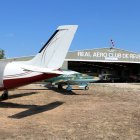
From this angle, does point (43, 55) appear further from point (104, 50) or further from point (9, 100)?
point (104, 50)

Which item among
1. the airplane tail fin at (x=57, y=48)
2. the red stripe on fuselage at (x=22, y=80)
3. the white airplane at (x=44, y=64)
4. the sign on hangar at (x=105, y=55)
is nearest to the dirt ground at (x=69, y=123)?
the red stripe on fuselage at (x=22, y=80)

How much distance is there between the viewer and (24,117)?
1566 centimetres

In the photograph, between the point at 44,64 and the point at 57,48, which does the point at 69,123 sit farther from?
the point at 57,48

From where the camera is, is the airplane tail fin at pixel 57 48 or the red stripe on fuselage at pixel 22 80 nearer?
the red stripe on fuselage at pixel 22 80

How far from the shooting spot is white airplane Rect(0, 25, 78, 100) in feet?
64.4

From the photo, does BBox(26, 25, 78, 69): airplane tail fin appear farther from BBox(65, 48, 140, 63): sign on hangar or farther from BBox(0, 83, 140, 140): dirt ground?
BBox(65, 48, 140, 63): sign on hangar

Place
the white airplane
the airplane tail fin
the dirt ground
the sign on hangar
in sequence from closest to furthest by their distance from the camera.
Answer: the dirt ground
the white airplane
the airplane tail fin
the sign on hangar

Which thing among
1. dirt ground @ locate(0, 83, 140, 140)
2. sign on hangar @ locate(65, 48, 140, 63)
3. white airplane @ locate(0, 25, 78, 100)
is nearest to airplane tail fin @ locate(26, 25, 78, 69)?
white airplane @ locate(0, 25, 78, 100)

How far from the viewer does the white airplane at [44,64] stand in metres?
19.6

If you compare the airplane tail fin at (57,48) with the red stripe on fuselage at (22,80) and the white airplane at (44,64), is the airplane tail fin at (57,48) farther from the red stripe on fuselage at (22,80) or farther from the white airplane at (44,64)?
the red stripe on fuselage at (22,80)

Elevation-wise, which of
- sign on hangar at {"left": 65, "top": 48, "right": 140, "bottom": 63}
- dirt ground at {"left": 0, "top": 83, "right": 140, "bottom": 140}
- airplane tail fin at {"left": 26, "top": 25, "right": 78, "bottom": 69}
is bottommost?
dirt ground at {"left": 0, "top": 83, "right": 140, "bottom": 140}

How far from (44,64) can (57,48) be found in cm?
124

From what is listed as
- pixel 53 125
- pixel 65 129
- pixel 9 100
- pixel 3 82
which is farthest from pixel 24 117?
pixel 9 100

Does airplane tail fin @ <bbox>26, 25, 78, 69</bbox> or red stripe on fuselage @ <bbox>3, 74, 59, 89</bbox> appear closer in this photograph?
red stripe on fuselage @ <bbox>3, 74, 59, 89</bbox>
